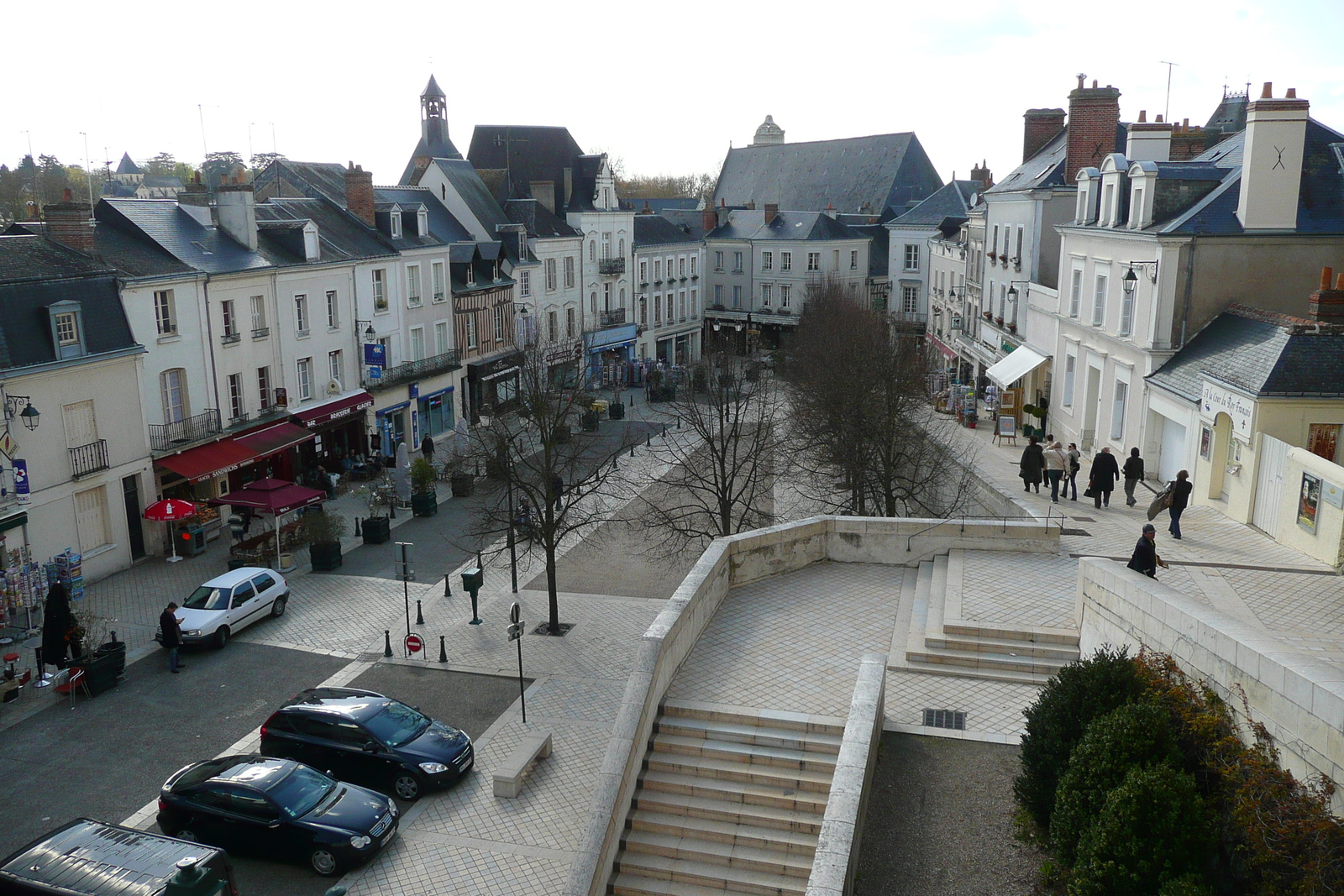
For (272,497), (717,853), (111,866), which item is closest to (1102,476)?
(717,853)

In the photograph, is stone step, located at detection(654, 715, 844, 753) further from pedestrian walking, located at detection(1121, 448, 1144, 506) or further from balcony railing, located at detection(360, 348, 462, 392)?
balcony railing, located at detection(360, 348, 462, 392)

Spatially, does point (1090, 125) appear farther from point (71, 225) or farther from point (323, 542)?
point (71, 225)

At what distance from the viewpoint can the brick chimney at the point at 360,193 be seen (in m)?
34.9

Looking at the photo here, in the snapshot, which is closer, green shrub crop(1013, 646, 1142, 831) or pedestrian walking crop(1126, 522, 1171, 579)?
green shrub crop(1013, 646, 1142, 831)

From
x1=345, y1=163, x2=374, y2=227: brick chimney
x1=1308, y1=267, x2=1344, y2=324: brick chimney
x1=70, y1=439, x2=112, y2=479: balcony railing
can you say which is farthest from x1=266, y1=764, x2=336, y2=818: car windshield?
x1=345, y1=163, x2=374, y2=227: brick chimney

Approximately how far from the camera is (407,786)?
13.6 m

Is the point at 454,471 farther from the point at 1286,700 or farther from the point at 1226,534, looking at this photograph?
the point at 1286,700

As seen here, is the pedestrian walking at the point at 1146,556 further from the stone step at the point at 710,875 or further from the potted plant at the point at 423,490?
the potted plant at the point at 423,490

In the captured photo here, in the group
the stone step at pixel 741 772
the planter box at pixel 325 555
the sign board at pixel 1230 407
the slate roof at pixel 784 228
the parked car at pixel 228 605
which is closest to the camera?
the stone step at pixel 741 772

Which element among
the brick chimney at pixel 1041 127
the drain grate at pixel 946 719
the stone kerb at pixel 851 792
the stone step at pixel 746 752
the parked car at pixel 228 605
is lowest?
the parked car at pixel 228 605

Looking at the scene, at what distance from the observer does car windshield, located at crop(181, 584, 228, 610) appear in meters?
19.1

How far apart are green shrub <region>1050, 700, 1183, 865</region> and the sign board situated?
11231 millimetres

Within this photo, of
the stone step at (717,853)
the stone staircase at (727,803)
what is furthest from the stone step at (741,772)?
the stone step at (717,853)

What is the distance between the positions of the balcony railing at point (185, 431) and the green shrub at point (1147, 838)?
911 inches
